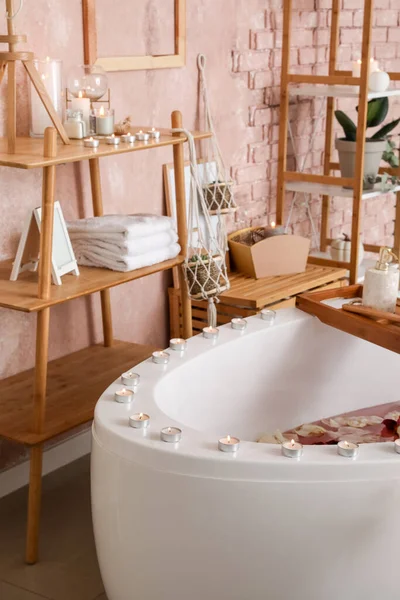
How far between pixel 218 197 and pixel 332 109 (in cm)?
96

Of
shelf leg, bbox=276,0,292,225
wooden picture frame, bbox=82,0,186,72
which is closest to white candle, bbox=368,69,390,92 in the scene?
shelf leg, bbox=276,0,292,225

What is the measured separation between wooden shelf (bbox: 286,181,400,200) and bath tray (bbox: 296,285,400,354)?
0.85m

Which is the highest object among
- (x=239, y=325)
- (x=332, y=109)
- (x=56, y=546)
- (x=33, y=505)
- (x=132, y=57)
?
(x=132, y=57)

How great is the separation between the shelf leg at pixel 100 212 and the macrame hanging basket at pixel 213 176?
1.75ft

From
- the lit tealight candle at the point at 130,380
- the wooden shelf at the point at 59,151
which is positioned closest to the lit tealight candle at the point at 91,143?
the wooden shelf at the point at 59,151

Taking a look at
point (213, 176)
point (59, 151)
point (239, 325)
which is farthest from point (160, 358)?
point (213, 176)

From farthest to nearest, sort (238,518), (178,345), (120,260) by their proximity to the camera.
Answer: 1. (120,260)
2. (178,345)
3. (238,518)

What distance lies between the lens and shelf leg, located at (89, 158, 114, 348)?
3.04 m

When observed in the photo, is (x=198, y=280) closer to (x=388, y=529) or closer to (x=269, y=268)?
(x=269, y=268)

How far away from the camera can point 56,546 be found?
2703mm

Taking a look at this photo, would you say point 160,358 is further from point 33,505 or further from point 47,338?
point 33,505

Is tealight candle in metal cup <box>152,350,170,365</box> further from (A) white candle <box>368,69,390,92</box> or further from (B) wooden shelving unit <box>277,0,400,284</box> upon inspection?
(A) white candle <box>368,69,390,92</box>

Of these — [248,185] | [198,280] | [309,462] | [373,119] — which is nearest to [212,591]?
[309,462]

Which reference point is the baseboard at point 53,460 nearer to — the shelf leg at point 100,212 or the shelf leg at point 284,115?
the shelf leg at point 100,212
